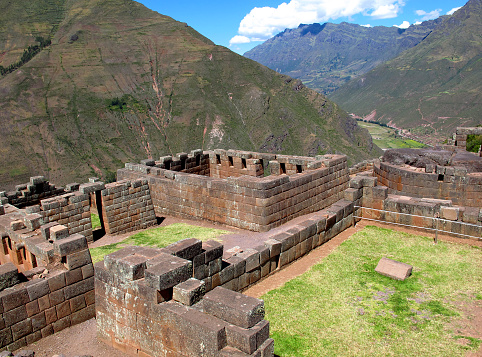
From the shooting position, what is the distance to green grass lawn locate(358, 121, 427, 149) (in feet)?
491

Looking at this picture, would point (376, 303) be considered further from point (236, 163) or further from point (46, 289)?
point (236, 163)

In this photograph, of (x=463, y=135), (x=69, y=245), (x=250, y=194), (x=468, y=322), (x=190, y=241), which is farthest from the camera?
(x=463, y=135)

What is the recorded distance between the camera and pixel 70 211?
49.7 ft

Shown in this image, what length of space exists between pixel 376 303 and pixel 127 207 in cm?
1123

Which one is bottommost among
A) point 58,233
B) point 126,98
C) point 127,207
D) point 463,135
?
point 127,207

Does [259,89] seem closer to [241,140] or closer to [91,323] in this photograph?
[241,140]

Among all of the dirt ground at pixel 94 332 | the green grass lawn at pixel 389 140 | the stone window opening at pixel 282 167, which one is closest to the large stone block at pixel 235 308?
the dirt ground at pixel 94 332

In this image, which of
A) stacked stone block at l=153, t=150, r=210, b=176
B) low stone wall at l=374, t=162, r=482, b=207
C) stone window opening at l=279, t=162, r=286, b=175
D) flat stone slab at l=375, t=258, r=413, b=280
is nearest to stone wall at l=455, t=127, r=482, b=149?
low stone wall at l=374, t=162, r=482, b=207

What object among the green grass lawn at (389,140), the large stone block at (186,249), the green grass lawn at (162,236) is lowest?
the green grass lawn at (389,140)

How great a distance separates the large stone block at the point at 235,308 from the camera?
19.6 feet

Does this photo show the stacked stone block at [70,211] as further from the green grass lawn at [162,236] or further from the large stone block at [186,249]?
the large stone block at [186,249]

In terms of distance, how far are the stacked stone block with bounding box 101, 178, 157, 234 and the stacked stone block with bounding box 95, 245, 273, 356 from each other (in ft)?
29.0

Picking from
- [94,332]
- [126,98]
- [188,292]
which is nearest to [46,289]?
[94,332]

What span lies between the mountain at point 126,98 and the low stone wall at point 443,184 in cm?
7296
